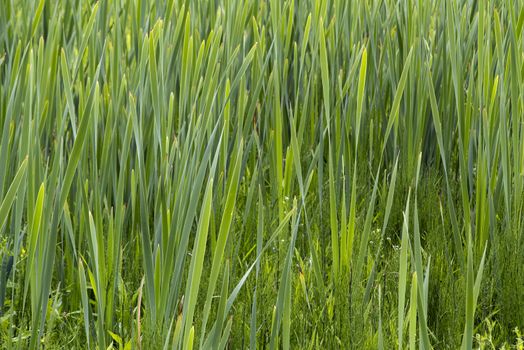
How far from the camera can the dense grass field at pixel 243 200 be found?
1.15m

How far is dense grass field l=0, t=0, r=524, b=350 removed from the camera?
3.78 feet

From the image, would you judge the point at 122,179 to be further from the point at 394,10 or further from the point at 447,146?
the point at 394,10

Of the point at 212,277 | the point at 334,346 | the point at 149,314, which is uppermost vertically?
the point at 212,277

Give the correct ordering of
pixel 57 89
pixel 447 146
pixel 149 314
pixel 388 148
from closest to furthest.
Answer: pixel 149 314 < pixel 57 89 < pixel 447 146 < pixel 388 148

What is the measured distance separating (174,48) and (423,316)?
996mm

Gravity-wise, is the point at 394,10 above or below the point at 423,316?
above

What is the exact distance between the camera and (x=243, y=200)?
1.95 meters

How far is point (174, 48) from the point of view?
1.78 metres

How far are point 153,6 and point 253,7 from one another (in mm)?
284

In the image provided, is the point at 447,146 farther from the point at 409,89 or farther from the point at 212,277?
the point at 212,277

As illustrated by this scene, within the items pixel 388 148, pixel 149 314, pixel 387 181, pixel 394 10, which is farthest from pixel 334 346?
pixel 394 10

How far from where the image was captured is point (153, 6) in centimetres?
239

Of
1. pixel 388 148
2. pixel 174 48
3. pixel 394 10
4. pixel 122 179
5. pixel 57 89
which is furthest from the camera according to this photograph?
pixel 394 10

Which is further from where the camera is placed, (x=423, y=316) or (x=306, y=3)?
(x=306, y=3)
